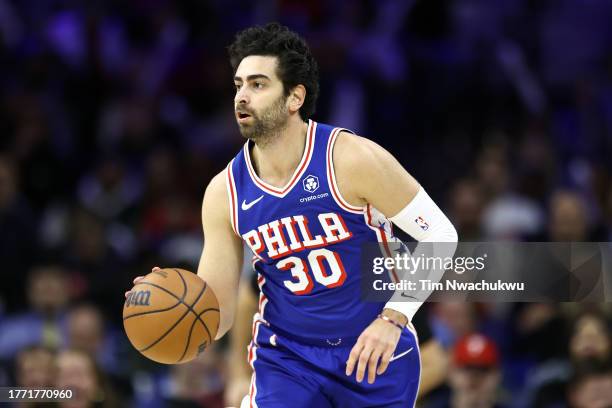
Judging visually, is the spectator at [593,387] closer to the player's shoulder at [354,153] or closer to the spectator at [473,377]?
the spectator at [473,377]

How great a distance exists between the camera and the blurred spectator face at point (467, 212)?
372 inches

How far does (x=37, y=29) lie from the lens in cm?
1153

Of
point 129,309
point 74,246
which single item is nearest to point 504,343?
point 74,246

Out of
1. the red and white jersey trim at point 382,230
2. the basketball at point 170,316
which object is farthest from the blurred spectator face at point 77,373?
the red and white jersey trim at point 382,230

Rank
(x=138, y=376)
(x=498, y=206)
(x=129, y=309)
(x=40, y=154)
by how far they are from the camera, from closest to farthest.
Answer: (x=129, y=309) < (x=138, y=376) < (x=498, y=206) < (x=40, y=154)

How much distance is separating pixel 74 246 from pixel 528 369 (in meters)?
4.23

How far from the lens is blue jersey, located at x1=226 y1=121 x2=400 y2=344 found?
503 cm

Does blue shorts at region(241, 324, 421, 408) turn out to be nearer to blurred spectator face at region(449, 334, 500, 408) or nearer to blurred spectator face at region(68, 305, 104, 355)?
blurred spectator face at region(449, 334, 500, 408)

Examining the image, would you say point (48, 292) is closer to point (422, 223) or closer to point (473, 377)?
point (473, 377)

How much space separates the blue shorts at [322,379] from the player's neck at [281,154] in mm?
758

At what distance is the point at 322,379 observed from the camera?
5.01 metres

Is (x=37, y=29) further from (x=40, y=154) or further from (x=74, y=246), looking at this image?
(x=74, y=246)

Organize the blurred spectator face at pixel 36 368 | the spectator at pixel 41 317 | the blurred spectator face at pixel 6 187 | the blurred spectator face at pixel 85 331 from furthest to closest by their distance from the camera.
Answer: the blurred spectator face at pixel 6 187
the spectator at pixel 41 317
the blurred spectator face at pixel 85 331
the blurred spectator face at pixel 36 368

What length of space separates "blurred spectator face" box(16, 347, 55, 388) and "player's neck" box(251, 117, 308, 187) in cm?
291
